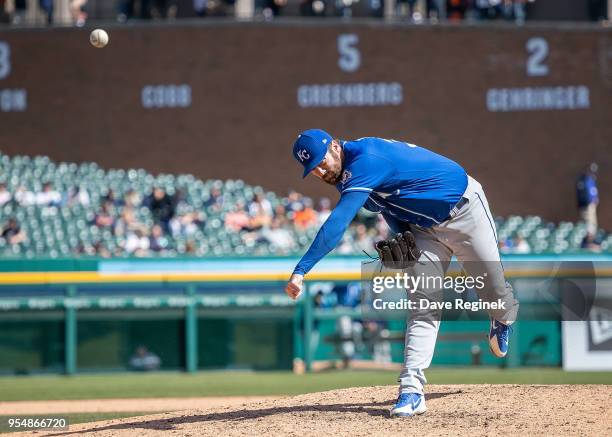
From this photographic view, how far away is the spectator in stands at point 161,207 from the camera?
17.8 metres

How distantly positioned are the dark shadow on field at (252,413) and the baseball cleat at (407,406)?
15 cm

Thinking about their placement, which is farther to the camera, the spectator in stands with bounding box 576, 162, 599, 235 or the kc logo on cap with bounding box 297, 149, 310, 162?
the spectator in stands with bounding box 576, 162, 599, 235

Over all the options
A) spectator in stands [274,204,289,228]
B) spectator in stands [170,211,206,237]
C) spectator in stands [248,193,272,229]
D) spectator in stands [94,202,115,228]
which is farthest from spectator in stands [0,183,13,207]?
spectator in stands [274,204,289,228]

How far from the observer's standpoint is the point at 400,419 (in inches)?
246

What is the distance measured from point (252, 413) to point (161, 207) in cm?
1141

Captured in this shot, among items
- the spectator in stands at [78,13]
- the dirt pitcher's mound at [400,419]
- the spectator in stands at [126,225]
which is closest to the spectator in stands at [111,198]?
the spectator in stands at [126,225]

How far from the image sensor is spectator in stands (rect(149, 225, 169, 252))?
52.7 feet

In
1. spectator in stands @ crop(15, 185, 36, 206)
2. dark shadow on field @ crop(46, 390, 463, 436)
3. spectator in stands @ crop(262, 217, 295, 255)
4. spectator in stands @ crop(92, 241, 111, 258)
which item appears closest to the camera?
dark shadow on field @ crop(46, 390, 463, 436)

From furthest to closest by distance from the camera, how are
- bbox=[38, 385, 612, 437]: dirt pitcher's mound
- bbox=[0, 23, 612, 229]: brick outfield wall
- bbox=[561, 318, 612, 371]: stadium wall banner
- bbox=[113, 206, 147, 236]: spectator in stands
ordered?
bbox=[0, 23, 612, 229]: brick outfield wall
bbox=[113, 206, 147, 236]: spectator in stands
bbox=[561, 318, 612, 371]: stadium wall banner
bbox=[38, 385, 612, 437]: dirt pitcher's mound

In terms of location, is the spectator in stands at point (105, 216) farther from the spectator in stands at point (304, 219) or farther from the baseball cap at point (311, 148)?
the baseball cap at point (311, 148)

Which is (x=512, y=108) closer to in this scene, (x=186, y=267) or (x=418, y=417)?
(x=186, y=267)

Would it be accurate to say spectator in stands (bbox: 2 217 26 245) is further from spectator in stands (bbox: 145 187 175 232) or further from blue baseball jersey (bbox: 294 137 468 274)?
blue baseball jersey (bbox: 294 137 468 274)

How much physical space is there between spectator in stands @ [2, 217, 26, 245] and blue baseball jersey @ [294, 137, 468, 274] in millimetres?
11527

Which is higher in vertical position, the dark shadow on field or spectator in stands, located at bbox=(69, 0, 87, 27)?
spectator in stands, located at bbox=(69, 0, 87, 27)
